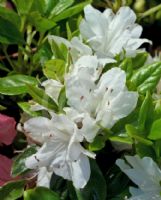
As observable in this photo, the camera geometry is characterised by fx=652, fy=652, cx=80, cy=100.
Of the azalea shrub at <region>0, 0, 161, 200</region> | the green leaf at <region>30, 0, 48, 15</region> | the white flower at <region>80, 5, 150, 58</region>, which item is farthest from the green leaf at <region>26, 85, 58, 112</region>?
the green leaf at <region>30, 0, 48, 15</region>

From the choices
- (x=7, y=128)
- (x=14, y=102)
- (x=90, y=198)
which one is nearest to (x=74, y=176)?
(x=90, y=198)

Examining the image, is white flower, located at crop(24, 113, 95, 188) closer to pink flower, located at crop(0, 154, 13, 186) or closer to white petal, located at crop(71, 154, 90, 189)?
white petal, located at crop(71, 154, 90, 189)

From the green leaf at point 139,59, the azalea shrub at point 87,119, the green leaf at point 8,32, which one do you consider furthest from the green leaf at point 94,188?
the green leaf at point 8,32

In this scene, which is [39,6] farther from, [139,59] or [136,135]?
[136,135]

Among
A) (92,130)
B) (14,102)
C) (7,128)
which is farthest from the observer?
(14,102)

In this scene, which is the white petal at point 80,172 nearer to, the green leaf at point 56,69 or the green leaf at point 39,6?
the green leaf at point 56,69

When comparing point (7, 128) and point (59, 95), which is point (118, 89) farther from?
point (7, 128)

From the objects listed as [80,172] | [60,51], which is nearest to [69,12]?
[60,51]
